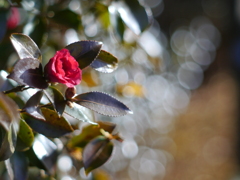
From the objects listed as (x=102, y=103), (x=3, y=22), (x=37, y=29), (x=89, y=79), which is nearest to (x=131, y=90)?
(x=89, y=79)

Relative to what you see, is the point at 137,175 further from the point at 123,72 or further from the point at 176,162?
the point at 123,72

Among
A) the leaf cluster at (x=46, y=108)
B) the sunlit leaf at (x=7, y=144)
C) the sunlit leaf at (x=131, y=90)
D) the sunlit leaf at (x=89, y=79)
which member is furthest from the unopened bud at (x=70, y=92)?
the sunlit leaf at (x=131, y=90)

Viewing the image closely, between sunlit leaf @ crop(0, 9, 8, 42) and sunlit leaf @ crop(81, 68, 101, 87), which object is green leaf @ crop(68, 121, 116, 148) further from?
sunlit leaf @ crop(81, 68, 101, 87)

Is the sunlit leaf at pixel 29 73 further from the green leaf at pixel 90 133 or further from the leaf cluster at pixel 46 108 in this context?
the green leaf at pixel 90 133

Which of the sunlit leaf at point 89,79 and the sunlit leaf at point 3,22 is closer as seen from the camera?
the sunlit leaf at point 3,22

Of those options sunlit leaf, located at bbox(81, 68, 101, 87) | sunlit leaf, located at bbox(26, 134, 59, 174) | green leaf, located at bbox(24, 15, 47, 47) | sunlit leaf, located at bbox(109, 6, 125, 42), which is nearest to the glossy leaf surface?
sunlit leaf, located at bbox(26, 134, 59, 174)

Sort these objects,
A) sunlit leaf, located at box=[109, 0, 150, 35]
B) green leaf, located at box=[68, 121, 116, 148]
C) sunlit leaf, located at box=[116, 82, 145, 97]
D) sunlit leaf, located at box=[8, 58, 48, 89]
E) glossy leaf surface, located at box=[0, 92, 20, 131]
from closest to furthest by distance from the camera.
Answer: glossy leaf surface, located at box=[0, 92, 20, 131], sunlit leaf, located at box=[8, 58, 48, 89], green leaf, located at box=[68, 121, 116, 148], sunlit leaf, located at box=[109, 0, 150, 35], sunlit leaf, located at box=[116, 82, 145, 97]
